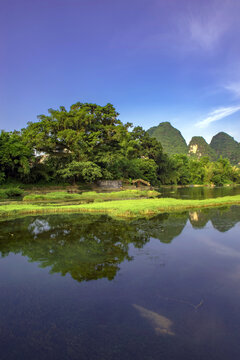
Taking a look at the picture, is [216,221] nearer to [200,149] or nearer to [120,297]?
[120,297]

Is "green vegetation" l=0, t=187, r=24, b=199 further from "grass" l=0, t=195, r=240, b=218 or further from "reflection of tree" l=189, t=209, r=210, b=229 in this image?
"reflection of tree" l=189, t=209, r=210, b=229

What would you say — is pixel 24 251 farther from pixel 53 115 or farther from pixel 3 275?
pixel 53 115

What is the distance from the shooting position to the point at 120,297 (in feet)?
19.6

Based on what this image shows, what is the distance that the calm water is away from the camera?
4254 millimetres

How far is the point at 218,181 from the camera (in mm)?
85875

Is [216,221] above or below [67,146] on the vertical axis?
below

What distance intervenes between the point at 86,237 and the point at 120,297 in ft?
20.6

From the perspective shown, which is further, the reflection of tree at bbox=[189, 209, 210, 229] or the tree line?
the tree line

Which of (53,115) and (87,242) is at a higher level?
(53,115)

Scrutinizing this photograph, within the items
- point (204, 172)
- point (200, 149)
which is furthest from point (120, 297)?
point (200, 149)

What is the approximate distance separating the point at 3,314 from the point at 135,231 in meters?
8.42

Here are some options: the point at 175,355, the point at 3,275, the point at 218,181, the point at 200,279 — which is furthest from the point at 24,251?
the point at 218,181

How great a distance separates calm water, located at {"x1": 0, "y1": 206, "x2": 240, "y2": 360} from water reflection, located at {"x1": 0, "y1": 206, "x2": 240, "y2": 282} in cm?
5

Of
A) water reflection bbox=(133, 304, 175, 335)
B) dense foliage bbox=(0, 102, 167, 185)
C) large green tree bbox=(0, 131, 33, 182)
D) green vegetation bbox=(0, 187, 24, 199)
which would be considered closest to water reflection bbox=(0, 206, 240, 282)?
water reflection bbox=(133, 304, 175, 335)
